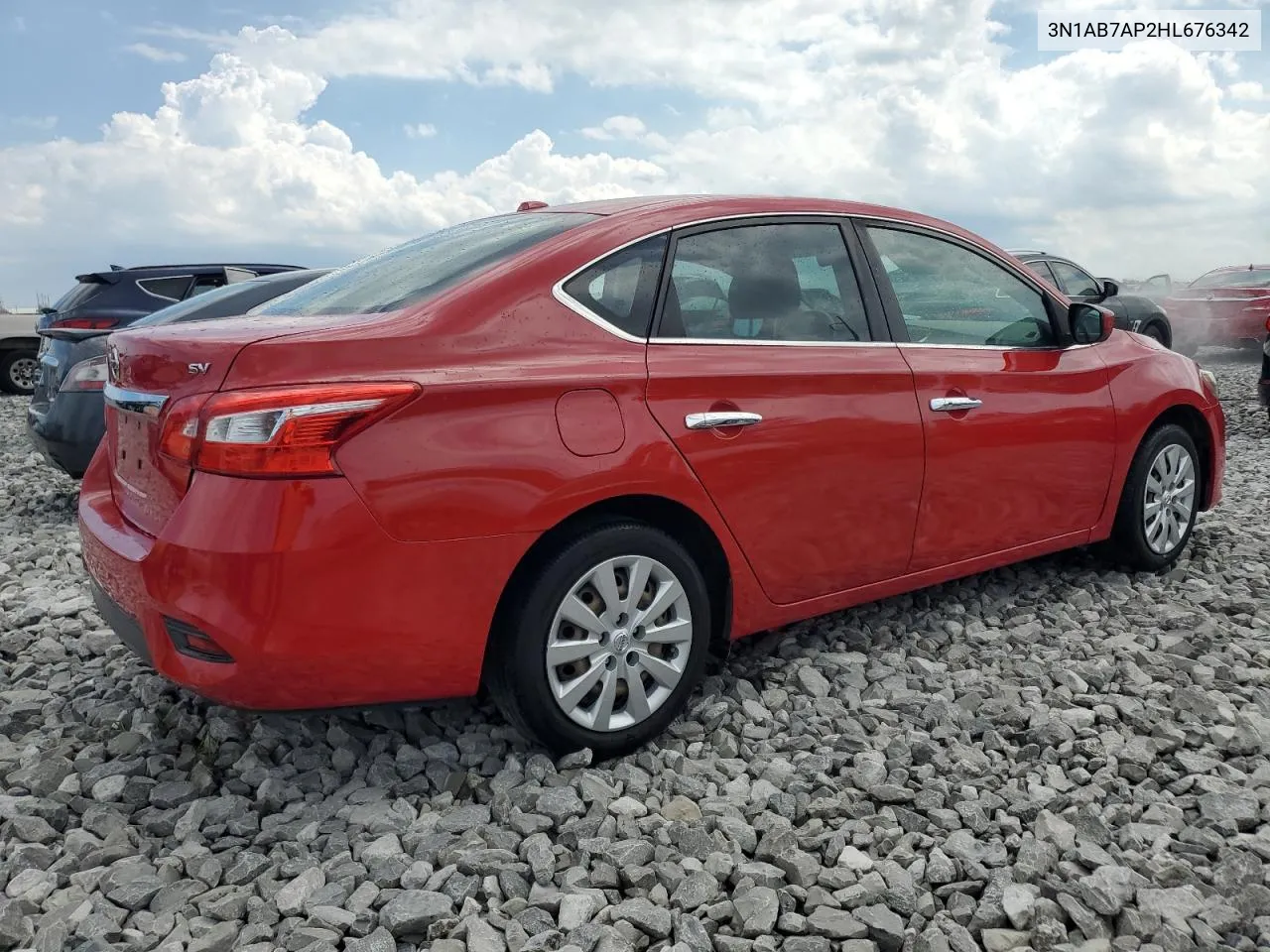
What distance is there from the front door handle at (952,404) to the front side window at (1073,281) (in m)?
9.59

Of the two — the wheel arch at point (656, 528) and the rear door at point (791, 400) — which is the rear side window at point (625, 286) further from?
the wheel arch at point (656, 528)

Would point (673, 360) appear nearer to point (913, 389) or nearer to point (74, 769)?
point (913, 389)

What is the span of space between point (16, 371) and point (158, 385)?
1474 centimetres

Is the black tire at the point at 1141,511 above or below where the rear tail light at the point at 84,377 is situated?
below

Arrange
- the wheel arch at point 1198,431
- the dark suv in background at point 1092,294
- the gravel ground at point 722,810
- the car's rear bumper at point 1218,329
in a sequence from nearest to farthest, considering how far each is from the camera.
A: the gravel ground at point 722,810
the wheel arch at point 1198,431
the dark suv in background at point 1092,294
the car's rear bumper at point 1218,329

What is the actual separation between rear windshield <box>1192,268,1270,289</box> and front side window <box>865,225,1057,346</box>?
14.6 metres

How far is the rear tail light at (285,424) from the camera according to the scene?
2549 mm

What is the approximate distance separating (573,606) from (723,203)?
1.44 meters

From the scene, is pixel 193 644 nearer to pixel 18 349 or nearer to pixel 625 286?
pixel 625 286

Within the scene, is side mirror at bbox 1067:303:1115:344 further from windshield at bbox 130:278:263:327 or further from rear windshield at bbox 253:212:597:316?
windshield at bbox 130:278:263:327

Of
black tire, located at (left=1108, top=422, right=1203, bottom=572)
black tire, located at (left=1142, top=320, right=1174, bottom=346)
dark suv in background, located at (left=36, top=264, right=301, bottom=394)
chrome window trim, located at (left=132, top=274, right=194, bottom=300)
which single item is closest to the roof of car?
black tire, located at (left=1108, top=422, right=1203, bottom=572)

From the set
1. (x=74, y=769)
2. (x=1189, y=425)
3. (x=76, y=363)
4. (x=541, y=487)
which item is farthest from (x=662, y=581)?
(x=76, y=363)

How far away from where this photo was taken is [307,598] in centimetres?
258

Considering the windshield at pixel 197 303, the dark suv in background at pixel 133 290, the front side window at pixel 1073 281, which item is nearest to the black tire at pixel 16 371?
the dark suv in background at pixel 133 290
